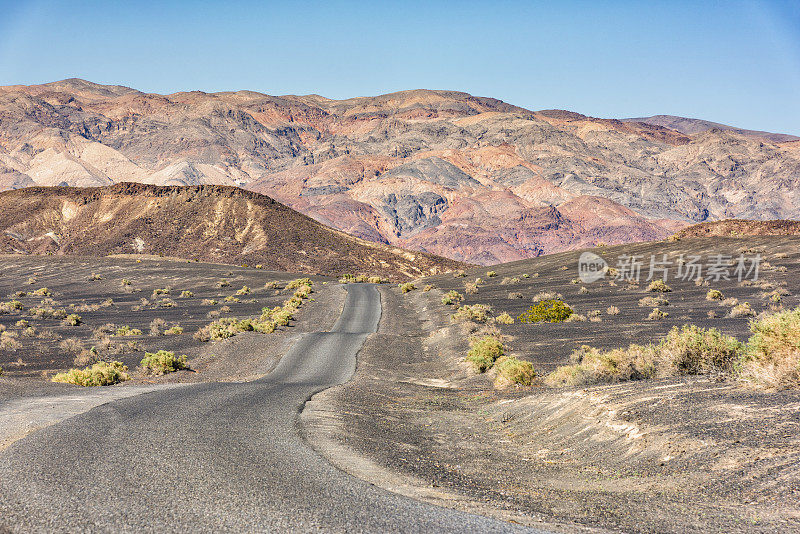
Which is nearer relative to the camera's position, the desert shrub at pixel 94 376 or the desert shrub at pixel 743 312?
the desert shrub at pixel 94 376

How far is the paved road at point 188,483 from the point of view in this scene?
5.64 meters

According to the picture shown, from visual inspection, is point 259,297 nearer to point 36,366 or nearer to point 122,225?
point 36,366

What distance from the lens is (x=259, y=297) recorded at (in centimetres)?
5209

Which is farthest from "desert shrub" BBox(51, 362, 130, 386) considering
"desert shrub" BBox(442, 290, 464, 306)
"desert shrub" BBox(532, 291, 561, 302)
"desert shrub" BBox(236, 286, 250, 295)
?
"desert shrub" BBox(236, 286, 250, 295)

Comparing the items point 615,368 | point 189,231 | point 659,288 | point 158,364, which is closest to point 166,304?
point 158,364

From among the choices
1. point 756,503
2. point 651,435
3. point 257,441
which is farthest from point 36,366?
point 756,503

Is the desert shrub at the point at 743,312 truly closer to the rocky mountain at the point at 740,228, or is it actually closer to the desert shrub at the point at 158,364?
the desert shrub at the point at 158,364

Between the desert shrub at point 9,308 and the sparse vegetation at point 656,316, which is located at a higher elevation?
the sparse vegetation at point 656,316

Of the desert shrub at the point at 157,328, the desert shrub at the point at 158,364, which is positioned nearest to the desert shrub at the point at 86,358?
the desert shrub at the point at 158,364

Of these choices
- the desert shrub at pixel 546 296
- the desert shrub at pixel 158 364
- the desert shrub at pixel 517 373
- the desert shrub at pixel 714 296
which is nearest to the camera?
the desert shrub at pixel 517 373

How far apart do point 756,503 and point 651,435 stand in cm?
249

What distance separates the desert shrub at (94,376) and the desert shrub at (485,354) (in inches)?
452

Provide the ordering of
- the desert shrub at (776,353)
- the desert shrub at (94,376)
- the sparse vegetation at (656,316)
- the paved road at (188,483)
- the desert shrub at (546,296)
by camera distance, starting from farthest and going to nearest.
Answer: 1. the desert shrub at (546,296)
2. the sparse vegetation at (656,316)
3. the desert shrub at (94,376)
4. the desert shrub at (776,353)
5. the paved road at (188,483)

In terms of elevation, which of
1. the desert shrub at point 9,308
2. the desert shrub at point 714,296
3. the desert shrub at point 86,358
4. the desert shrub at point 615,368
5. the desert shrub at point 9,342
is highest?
the desert shrub at point 714,296
